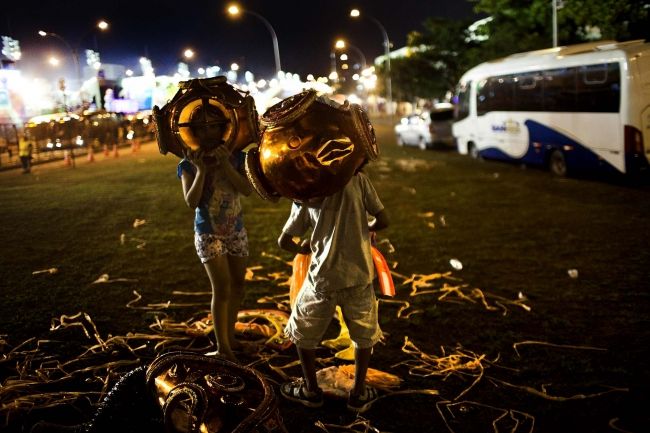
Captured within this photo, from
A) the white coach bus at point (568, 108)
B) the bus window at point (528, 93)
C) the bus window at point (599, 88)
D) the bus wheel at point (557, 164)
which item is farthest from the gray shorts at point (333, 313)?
the bus window at point (528, 93)

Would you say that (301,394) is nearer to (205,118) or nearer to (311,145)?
(311,145)

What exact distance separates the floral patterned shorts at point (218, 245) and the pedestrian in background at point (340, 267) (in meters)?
0.67

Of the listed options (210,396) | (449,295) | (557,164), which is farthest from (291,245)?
(557,164)

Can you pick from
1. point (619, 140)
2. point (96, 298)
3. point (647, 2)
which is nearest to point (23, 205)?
point (96, 298)

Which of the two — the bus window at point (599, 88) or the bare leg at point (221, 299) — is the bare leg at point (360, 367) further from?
the bus window at point (599, 88)

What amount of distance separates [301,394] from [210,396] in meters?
1.28

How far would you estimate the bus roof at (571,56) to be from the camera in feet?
43.2

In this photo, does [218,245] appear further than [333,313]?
Yes

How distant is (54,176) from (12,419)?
17.3 meters

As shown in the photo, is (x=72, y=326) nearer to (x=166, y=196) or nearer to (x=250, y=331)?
(x=250, y=331)

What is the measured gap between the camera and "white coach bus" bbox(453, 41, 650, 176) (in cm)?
1291

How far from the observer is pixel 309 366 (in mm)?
3896

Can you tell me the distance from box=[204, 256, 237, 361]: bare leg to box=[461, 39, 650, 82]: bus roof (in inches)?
466

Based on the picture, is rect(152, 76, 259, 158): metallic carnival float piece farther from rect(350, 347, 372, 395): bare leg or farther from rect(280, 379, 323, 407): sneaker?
rect(280, 379, 323, 407): sneaker
